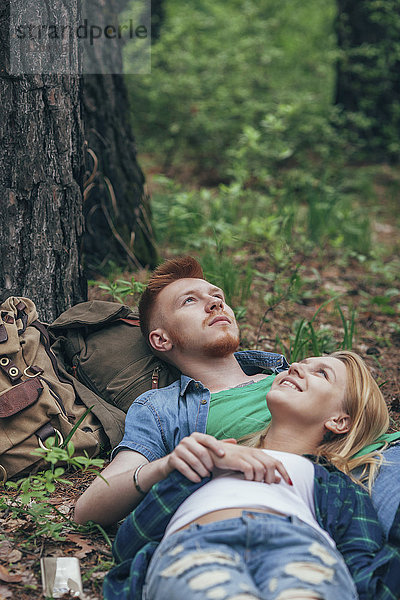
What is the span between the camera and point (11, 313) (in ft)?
9.36

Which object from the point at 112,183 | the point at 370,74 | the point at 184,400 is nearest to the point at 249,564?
the point at 184,400

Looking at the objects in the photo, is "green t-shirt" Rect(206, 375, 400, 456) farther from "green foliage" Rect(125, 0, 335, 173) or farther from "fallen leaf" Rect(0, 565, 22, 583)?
"green foliage" Rect(125, 0, 335, 173)

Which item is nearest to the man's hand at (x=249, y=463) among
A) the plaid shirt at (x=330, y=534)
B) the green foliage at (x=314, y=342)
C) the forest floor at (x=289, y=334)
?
the plaid shirt at (x=330, y=534)

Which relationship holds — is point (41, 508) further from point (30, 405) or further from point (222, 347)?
point (222, 347)

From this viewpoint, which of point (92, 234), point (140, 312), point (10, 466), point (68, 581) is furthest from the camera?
point (92, 234)

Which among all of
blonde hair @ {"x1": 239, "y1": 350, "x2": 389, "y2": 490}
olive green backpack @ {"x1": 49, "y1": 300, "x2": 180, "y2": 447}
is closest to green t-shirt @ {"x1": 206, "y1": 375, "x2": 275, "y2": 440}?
blonde hair @ {"x1": 239, "y1": 350, "x2": 389, "y2": 490}

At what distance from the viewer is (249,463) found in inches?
82.6

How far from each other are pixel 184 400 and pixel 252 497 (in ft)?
2.47

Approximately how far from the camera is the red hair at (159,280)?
3.03 metres

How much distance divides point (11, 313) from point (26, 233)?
1.48 feet

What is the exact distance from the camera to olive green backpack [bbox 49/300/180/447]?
2912 mm

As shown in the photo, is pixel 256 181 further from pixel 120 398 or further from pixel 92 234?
pixel 120 398

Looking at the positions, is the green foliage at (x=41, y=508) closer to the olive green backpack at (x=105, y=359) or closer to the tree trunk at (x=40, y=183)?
the olive green backpack at (x=105, y=359)

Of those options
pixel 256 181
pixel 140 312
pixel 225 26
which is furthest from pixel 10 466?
pixel 225 26
